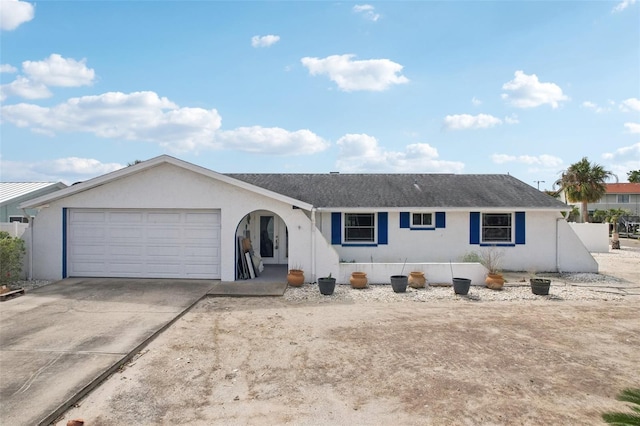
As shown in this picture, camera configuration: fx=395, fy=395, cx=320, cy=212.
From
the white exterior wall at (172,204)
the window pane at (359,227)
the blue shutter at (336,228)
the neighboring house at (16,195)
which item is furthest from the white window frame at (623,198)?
the neighboring house at (16,195)

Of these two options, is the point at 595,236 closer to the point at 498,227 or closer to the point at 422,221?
the point at 498,227

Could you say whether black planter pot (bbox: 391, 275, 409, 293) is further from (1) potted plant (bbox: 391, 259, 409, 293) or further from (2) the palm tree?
(2) the palm tree

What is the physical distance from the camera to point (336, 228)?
1585cm

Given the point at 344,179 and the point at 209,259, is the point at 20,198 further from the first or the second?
the point at 344,179

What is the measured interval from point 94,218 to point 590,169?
34.0m

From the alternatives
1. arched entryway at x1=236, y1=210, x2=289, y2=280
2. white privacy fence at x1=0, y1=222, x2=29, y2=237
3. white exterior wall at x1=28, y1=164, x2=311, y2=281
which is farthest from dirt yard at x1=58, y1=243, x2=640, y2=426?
white privacy fence at x1=0, y1=222, x2=29, y2=237

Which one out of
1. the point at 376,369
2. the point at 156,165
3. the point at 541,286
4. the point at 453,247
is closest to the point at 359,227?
the point at 453,247

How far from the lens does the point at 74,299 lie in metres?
10.7

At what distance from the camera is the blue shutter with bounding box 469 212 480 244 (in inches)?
621

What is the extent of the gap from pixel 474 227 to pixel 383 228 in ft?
12.0

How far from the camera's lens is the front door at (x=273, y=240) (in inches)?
653

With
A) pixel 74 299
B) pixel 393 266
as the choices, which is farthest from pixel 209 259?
pixel 393 266

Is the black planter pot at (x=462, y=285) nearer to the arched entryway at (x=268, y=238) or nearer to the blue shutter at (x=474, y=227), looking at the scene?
the blue shutter at (x=474, y=227)

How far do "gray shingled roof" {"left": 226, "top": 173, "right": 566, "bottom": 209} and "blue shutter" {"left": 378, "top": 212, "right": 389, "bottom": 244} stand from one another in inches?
17.6
